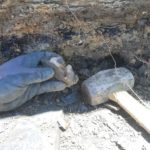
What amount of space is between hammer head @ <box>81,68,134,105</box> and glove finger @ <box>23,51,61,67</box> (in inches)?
12.7

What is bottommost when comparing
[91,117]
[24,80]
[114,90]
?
[91,117]

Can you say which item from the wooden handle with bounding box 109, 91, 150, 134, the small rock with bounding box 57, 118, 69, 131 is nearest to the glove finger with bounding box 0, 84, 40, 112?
the small rock with bounding box 57, 118, 69, 131

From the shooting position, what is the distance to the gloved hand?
8.88ft

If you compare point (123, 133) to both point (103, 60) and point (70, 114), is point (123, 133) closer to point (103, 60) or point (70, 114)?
point (70, 114)

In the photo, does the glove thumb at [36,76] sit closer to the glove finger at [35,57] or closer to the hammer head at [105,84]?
the glove finger at [35,57]

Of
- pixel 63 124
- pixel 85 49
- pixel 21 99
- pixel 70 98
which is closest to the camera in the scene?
pixel 63 124

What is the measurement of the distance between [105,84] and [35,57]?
1.76 ft

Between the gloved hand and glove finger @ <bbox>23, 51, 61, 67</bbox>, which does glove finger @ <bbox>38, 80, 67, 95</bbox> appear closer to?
the gloved hand

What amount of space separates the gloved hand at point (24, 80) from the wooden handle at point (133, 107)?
0.40m

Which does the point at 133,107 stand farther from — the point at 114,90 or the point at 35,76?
the point at 35,76

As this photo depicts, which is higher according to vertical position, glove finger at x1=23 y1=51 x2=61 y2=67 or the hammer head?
glove finger at x1=23 y1=51 x2=61 y2=67

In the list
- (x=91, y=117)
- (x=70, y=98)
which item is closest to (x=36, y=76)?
(x=70, y=98)

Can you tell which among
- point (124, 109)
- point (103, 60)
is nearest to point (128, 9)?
point (103, 60)

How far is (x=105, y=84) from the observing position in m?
2.84
